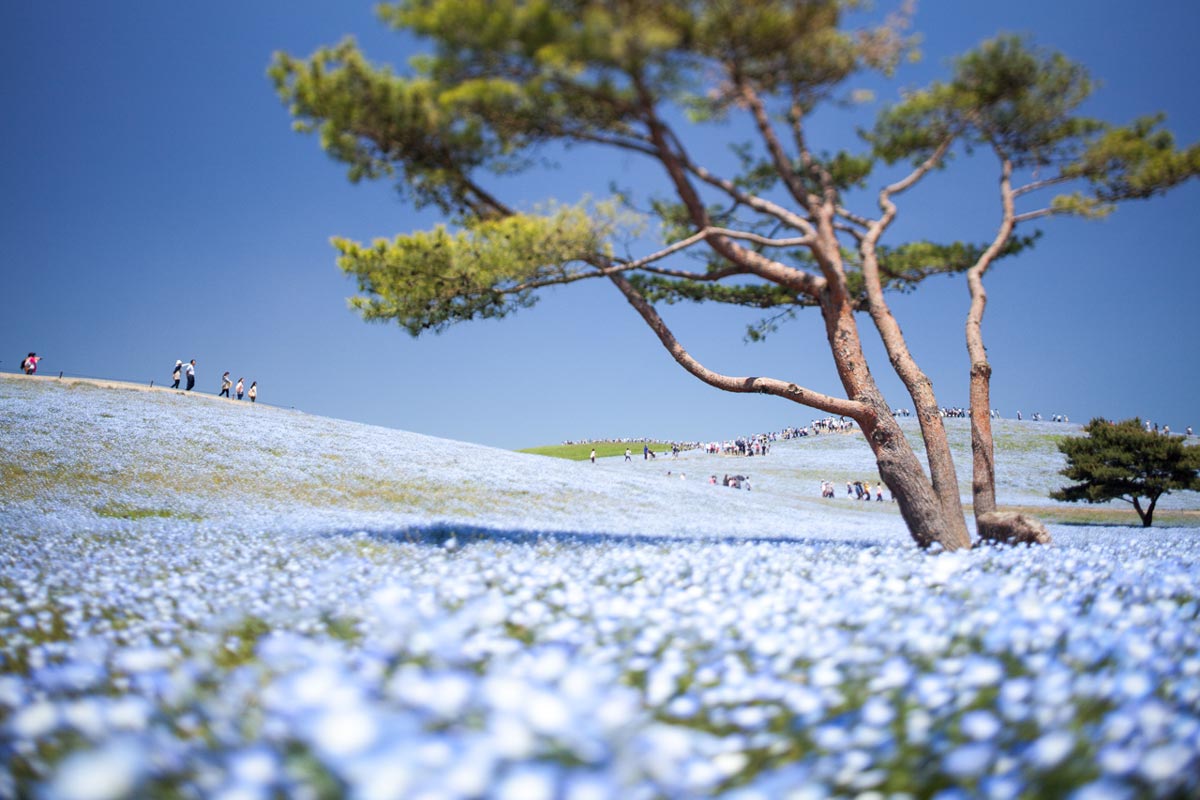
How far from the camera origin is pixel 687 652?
3295 millimetres

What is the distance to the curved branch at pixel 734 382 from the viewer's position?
1017 cm

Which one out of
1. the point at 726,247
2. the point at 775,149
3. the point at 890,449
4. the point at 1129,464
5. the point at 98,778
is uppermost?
the point at 775,149

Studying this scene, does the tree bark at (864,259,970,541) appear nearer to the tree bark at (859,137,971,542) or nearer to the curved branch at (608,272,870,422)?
the tree bark at (859,137,971,542)

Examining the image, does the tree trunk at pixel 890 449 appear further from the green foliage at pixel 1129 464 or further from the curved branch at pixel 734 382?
the green foliage at pixel 1129 464

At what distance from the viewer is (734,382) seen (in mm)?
10578

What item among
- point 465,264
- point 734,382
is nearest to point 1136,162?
point 734,382

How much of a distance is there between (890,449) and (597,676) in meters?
8.65

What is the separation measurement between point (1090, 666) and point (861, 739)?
5.48 ft

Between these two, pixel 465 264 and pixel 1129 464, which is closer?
pixel 465 264

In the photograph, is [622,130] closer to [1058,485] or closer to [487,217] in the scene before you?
[487,217]

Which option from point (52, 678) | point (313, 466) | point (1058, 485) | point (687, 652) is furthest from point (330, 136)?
point (1058, 485)

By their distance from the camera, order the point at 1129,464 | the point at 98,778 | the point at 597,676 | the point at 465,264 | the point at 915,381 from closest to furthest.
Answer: the point at 98,778, the point at 597,676, the point at 465,264, the point at 915,381, the point at 1129,464

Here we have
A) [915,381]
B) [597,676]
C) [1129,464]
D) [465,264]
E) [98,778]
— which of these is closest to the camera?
[98,778]

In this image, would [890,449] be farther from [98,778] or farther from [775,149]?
[98,778]
